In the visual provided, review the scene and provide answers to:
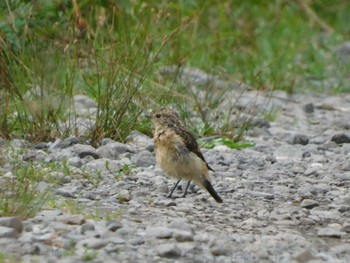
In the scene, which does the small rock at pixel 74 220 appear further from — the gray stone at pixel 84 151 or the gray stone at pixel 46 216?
the gray stone at pixel 84 151

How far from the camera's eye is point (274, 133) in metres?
10.9

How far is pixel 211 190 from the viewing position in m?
7.89

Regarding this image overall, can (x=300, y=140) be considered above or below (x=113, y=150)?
below

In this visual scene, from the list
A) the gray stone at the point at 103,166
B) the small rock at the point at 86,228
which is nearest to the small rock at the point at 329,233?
the small rock at the point at 86,228

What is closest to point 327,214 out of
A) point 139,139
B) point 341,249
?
point 341,249

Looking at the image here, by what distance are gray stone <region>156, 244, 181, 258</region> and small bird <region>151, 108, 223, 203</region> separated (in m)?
1.58

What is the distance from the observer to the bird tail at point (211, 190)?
788cm

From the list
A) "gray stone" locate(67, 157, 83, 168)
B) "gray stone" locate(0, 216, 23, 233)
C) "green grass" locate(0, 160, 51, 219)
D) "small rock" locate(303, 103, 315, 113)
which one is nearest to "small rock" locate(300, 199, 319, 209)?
"gray stone" locate(67, 157, 83, 168)

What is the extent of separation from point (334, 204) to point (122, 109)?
2139mm

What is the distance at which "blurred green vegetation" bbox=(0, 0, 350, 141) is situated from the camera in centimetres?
948

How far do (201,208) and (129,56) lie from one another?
2.52 m

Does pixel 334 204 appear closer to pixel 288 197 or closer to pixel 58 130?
pixel 288 197

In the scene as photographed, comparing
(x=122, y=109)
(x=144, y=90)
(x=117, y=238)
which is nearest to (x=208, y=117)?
(x=144, y=90)

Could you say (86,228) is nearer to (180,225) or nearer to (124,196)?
(180,225)
